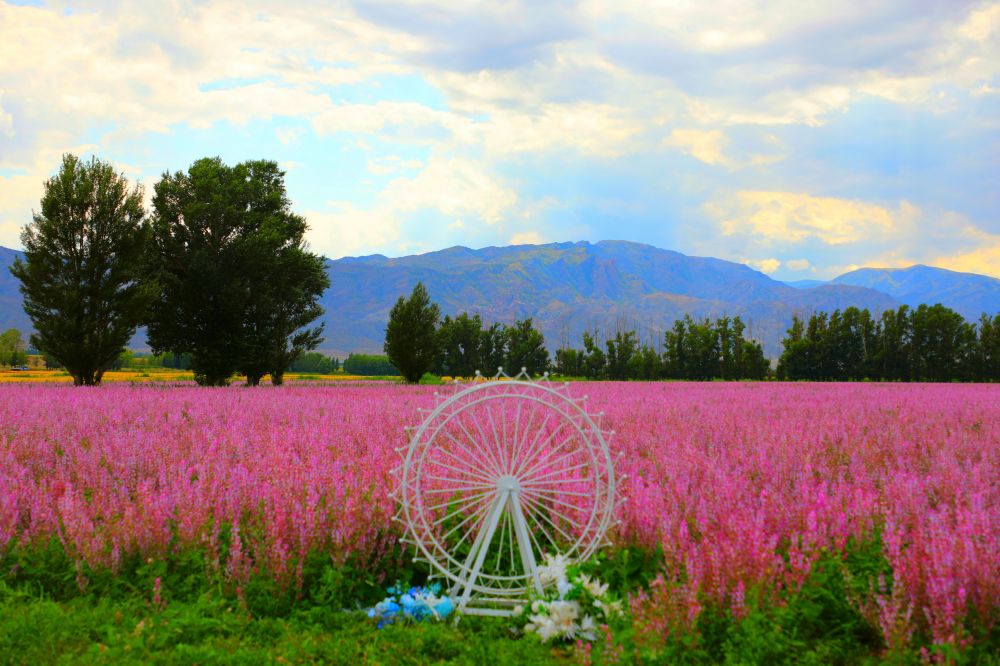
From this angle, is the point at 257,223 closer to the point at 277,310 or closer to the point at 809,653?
the point at 277,310

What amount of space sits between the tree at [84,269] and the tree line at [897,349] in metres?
38.2

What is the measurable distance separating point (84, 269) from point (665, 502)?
22.3 metres

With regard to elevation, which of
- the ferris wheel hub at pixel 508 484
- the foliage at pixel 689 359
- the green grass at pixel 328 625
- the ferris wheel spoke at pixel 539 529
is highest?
the foliage at pixel 689 359

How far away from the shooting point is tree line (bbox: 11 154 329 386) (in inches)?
819

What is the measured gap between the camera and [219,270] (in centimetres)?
2442

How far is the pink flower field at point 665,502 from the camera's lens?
3.19m

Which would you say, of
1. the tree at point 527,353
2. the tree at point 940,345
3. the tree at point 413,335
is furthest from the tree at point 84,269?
the tree at point 940,345

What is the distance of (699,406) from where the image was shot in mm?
11906

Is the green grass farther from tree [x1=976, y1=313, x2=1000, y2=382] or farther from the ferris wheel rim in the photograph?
tree [x1=976, y1=313, x2=1000, y2=382]

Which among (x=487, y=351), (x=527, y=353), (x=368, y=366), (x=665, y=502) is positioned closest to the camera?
(x=665, y=502)

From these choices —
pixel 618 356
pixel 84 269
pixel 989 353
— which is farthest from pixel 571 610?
pixel 989 353

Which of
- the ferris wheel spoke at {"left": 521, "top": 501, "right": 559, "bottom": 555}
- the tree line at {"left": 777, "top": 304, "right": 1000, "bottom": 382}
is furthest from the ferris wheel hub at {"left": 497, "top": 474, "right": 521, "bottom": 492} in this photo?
the tree line at {"left": 777, "top": 304, "right": 1000, "bottom": 382}

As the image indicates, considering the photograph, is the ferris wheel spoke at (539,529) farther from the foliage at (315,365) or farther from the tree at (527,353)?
the foliage at (315,365)

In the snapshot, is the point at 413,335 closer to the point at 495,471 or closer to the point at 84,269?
the point at 84,269
